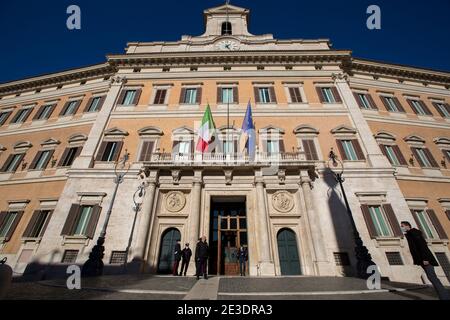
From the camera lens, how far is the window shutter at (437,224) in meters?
11.6

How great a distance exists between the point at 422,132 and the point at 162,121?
18.9 m

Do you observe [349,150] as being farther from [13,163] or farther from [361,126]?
[13,163]

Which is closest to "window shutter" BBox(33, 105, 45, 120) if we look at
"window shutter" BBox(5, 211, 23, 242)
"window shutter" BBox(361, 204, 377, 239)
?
"window shutter" BBox(5, 211, 23, 242)

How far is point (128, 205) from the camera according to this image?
39.9 feet

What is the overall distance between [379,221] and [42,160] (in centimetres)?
2151

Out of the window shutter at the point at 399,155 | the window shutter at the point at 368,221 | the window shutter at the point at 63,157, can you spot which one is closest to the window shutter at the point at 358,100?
the window shutter at the point at 399,155

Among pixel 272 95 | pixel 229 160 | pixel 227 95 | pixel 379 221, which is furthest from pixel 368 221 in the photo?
pixel 227 95

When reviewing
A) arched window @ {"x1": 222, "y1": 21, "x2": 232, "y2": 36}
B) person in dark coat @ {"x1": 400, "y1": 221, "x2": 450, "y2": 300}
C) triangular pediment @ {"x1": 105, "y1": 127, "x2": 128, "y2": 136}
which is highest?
arched window @ {"x1": 222, "y1": 21, "x2": 232, "y2": 36}

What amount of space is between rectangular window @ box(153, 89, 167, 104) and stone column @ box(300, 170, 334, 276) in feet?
38.4

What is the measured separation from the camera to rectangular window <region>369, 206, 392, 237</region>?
11.4 m

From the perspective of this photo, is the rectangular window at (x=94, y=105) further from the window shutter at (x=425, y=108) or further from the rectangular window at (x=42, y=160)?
the window shutter at (x=425, y=108)

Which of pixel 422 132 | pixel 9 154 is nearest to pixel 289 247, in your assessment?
pixel 422 132

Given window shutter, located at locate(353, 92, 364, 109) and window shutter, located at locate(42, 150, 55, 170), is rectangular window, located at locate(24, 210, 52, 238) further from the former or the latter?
window shutter, located at locate(353, 92, 364, 109)

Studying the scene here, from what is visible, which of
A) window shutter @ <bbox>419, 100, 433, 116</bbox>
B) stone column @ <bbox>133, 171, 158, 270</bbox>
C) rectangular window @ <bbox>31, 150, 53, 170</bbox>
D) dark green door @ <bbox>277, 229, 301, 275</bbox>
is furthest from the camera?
window shutter @ <bbox>419, 100, 433, 116</bbox>
